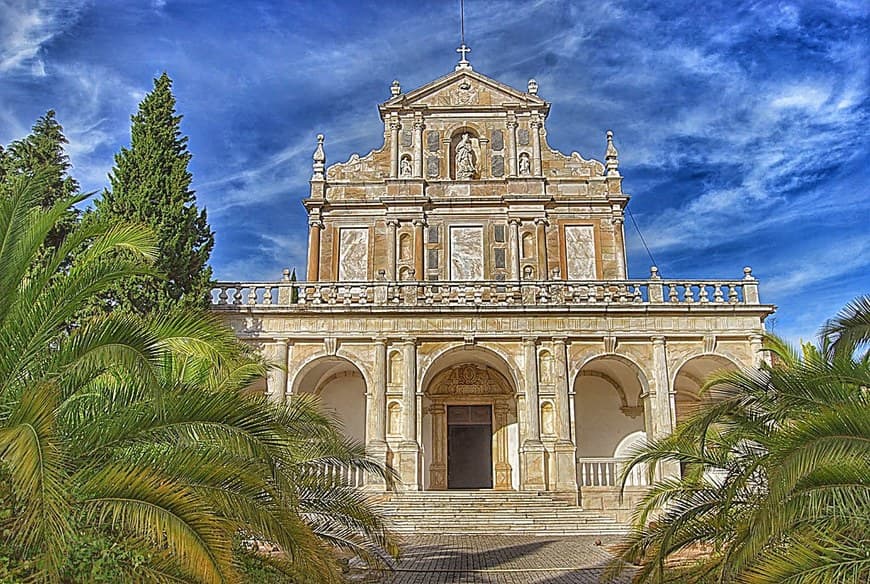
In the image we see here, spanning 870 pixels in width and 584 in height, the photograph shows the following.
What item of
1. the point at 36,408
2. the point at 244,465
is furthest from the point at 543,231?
the point at 36,408

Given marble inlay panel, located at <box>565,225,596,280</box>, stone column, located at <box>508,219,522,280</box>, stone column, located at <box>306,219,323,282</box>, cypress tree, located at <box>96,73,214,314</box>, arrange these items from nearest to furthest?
cypress tree, located at <box>96,73,214,314</box>, stone column, located at <box>508,219,522,280</box>, marble inlay panel, located at <box>565,225,596,280</box>, stone column, located at <box>306,219,323,282</box>

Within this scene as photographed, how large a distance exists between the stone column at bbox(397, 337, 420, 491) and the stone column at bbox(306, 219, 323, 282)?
257 inches

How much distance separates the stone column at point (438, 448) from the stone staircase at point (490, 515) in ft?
11.1

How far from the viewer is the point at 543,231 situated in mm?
26359

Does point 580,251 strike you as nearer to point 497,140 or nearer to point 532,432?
point 497,140

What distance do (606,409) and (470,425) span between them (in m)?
4.34

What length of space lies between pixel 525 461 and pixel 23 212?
15.7 meters

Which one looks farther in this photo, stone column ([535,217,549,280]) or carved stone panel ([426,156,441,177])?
carved stone panel ([426,156,441,177])

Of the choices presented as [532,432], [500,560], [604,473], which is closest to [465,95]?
[532,432]

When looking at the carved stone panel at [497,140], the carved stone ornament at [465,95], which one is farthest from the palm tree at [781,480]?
the carved stone ornament at [465,95]

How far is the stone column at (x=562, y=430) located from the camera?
19844 mm

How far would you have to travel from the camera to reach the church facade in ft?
68.3

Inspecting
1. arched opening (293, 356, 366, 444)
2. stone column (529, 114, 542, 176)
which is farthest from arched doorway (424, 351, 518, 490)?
stone column (529, 114, 542, 176)

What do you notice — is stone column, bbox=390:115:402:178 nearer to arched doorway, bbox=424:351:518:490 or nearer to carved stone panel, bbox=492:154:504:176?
carved stone panel, bbox=492:154:504:176
